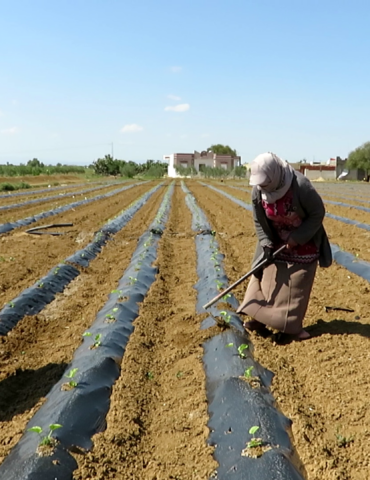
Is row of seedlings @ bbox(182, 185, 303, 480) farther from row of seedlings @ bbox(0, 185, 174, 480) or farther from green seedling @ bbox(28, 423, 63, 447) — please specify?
green seedling @ bbox(28, 423, 63, 447)

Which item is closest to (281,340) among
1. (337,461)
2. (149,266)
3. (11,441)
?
(337,461)

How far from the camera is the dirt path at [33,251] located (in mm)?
6969

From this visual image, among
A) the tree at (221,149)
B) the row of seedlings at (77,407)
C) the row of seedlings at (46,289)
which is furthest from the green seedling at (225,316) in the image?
the tree at (221,149)

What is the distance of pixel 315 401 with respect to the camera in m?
3.40

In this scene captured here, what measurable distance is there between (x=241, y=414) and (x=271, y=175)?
1.82 meters

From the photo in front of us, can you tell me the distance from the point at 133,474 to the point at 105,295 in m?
3.85

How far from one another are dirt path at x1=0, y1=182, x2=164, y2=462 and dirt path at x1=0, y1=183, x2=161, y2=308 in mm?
688

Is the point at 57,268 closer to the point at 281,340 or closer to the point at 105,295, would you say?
the point at 105,295

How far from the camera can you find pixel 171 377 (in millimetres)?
3957

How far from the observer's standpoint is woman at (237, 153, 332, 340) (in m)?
3.97

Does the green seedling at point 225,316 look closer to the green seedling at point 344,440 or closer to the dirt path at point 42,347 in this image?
the dirt path at point 42,347

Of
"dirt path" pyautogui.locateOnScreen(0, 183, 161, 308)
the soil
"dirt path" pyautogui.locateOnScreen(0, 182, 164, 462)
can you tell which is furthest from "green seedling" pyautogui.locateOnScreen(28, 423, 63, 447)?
the soil

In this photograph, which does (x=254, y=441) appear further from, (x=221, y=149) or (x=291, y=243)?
(x=221, y=149)

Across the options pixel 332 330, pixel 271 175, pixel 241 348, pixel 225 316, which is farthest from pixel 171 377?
pixel 271 175
